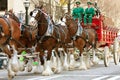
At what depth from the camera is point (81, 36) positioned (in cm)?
2278

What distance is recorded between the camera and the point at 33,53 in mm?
19125

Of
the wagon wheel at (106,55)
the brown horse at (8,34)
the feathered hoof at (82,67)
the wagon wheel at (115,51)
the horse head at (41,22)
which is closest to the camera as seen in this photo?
the brown horse at (8,34)

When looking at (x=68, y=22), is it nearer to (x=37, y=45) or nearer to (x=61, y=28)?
(x=61, y=28)

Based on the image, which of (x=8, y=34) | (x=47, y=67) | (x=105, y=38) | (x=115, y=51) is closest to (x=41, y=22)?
(x=47, y=67)

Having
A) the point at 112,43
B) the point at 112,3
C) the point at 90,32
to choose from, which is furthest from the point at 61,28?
the point at 112,3

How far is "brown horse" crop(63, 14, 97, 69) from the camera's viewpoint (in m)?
21.9

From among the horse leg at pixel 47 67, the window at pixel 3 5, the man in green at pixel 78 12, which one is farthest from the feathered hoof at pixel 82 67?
Answer: the window at pixel 3 5

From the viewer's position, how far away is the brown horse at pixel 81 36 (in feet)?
72.0

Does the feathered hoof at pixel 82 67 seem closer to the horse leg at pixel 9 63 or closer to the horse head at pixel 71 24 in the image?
the horse head at pixel 71 24

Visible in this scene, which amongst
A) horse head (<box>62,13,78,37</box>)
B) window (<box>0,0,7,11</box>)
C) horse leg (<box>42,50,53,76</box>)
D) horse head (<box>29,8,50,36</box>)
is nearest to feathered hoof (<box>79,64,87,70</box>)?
horse head (<box>62,13,78,37</box>)

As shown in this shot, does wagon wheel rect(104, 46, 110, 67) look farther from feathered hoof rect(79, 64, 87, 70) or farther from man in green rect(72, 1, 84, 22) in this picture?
feathered hoof rect(79, 64, 87, 70)

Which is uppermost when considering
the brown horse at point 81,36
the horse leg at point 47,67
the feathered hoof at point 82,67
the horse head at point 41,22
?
the horse head at point 41,22

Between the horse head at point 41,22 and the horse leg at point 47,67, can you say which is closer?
the horse leg at point 47,67

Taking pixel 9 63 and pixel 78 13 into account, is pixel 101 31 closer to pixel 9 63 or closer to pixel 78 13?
pixel 78 13
